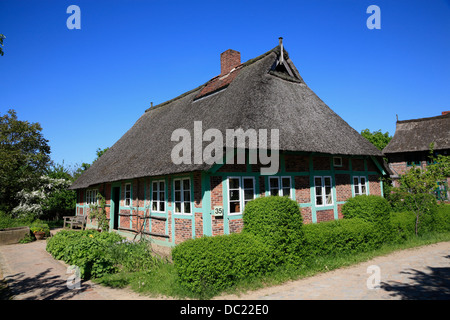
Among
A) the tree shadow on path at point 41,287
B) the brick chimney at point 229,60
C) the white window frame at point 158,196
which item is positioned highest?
the brick chimney at point 229,60

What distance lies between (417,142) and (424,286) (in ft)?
80.6

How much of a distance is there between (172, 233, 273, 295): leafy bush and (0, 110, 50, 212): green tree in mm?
20714

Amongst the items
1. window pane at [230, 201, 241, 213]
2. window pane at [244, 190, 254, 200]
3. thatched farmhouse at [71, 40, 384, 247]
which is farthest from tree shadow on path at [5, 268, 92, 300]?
window pane at [244, 190, 254, 200]

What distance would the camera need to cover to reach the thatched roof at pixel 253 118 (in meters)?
9.54

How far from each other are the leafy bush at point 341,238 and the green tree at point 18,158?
22.3 m

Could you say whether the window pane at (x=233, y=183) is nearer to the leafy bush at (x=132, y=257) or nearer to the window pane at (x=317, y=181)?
the leafy bush at (x=132, y=257)

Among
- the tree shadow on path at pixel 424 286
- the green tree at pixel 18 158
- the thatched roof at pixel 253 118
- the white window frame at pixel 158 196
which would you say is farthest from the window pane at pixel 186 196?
the green tree at pixel 18 158

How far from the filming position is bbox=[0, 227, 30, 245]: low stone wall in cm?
1361

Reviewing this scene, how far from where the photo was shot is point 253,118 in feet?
30.1

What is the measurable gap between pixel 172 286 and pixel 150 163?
5528mm

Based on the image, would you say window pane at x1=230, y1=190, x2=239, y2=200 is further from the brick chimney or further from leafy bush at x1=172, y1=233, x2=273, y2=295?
the brick chimney

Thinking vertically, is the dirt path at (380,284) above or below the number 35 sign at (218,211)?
below

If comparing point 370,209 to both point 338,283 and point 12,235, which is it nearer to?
point 338,283

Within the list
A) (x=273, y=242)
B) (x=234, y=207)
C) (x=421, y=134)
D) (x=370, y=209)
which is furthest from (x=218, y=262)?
(x=421, y=134)
